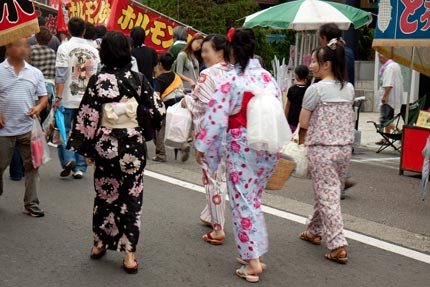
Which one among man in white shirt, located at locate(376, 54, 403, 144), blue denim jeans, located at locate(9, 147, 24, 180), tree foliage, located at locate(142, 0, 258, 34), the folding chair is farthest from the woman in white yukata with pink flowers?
tree foliage, located at locate(142, 0, 258, 34)

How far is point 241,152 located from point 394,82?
25.6 ft

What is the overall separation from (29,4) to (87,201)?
105 inches

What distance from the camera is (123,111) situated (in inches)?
193

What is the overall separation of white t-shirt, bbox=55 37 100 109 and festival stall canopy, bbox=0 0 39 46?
2992mm

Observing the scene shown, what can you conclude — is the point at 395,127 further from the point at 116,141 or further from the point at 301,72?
the point at 116,141

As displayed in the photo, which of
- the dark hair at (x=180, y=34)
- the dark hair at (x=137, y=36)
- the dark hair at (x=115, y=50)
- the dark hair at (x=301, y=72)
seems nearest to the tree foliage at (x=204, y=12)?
the dark hair at (x=180, y=34)

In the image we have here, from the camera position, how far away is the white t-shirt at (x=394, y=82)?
472 inches

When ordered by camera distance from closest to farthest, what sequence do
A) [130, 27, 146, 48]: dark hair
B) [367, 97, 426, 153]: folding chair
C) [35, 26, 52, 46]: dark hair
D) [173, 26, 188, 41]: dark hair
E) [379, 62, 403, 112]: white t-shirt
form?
[35, 26, 52, 46]: dark hair
[130, 27, 146, 48]: dark hair
[367, 97, 426, 153]: folding chair
[173, 26, 188, 41]: dark hair
[379, 62, 403, 112]: white t-shirt

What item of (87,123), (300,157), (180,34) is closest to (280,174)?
(300,157)

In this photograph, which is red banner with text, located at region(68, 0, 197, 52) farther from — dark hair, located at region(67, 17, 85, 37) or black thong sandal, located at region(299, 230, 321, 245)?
black thong sandal, located at region(299, 230, 321, 245)

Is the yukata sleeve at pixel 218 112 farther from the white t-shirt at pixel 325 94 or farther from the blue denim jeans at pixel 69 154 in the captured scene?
the blue denim jeans at pixel 69 154

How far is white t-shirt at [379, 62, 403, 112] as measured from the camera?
39.3ft

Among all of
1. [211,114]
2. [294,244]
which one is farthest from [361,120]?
[211,114]

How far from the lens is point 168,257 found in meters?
5.39
